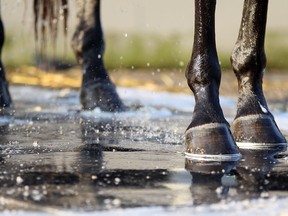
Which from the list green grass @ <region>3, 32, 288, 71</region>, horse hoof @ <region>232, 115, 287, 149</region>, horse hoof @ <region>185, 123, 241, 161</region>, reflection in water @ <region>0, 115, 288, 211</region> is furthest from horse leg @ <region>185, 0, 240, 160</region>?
green grass @ <region>3, 32, 288, 71</region>

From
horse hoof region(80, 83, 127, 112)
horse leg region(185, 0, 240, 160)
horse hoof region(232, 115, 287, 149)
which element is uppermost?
horse leg region(185, 0, 240, 160)

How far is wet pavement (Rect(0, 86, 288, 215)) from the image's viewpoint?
3531 mm

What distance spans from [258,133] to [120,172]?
1122 millimetres

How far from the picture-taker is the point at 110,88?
24.1 feet

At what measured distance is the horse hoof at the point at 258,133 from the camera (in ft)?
16.9

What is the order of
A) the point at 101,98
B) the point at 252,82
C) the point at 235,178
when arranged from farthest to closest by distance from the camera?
the point at 101,98 < the point at 252,82 < the point at 235,178

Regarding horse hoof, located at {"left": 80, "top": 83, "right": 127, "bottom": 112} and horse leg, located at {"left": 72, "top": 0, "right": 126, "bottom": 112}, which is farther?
horse leg, located at {"left": 72, "top": 0, "right": 126, "bottom": 112}

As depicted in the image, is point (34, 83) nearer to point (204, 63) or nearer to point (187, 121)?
point (187, 121)

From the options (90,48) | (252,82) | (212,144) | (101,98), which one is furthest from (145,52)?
(212,144)

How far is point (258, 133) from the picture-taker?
5.18m

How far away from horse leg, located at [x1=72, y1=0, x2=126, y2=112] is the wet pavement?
2.12ft

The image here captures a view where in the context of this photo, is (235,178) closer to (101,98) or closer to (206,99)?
(206,99)

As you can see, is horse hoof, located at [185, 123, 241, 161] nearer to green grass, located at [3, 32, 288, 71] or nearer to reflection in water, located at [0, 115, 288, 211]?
reflection in water, located at [0, 115, 288, 211]

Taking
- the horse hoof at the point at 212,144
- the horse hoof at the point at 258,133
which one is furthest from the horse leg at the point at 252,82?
the horse hoof at the point at 212,144
